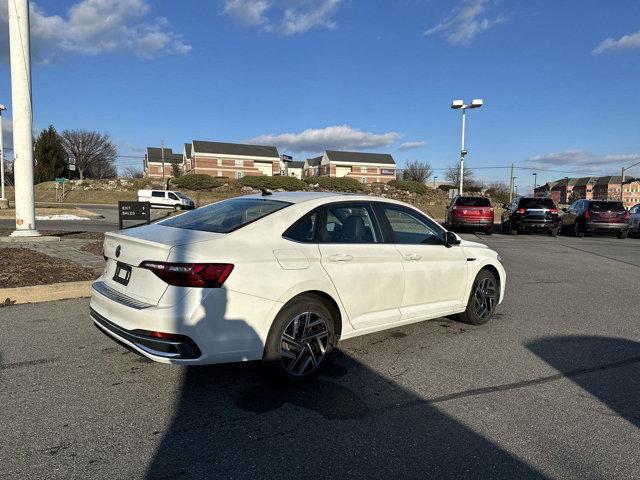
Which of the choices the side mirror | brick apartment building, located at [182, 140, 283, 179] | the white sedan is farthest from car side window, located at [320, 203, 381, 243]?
brick apartment building, located at [182, 140, 283, 179]

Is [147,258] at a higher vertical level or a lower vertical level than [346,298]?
higher

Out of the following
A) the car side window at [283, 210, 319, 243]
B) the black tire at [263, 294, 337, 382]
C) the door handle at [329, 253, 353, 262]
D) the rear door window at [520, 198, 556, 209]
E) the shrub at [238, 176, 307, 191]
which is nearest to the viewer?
the black tire at [263, 294, 337, 382]

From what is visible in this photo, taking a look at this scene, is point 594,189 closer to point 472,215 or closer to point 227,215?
point 472,215

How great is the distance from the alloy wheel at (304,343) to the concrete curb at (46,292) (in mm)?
4240

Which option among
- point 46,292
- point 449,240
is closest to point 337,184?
point 46,292

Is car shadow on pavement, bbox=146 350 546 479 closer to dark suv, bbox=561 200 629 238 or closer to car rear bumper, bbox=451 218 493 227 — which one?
car rear bumper, bbox=451 218 493 227

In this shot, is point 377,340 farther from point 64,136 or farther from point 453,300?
point 64,136

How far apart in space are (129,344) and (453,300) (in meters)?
3.37

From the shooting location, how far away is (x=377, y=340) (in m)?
5.07

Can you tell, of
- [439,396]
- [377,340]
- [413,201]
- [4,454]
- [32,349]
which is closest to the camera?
[4,454]

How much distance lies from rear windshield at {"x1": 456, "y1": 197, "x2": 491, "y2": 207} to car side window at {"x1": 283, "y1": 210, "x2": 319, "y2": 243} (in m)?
17.5

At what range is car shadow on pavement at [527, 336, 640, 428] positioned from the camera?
3697 millimetres

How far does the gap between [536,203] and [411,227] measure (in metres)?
17.9

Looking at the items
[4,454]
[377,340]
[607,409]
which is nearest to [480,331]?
[377,340]
